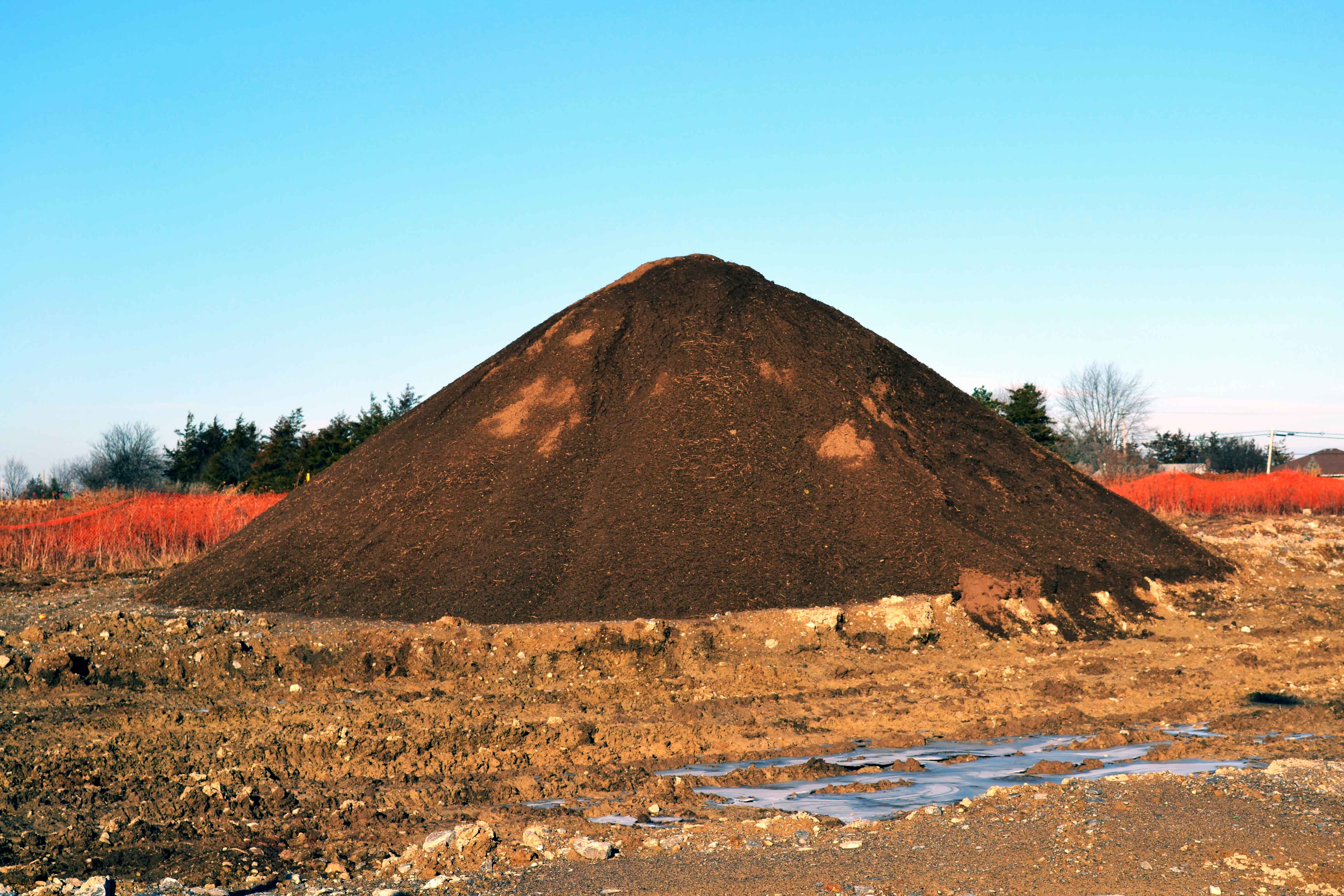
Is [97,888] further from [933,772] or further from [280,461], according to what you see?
[280,461]

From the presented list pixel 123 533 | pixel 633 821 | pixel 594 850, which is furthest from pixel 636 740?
pixel 123 533

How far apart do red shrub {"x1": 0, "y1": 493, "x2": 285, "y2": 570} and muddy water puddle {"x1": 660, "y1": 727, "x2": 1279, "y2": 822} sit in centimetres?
1359

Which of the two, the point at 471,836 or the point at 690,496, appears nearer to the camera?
the point at 471,836

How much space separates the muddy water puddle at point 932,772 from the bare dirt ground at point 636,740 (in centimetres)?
17

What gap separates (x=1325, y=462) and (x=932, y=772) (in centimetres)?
6959

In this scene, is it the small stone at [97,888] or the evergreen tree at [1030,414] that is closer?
the small stone at [97,888]

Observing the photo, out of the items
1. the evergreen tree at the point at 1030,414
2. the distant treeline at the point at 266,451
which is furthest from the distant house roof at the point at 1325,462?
the distant treeline at the point at 266,451

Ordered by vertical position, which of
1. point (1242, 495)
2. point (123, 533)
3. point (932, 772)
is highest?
point (1242, 495)

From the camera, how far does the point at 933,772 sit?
5.96 meters

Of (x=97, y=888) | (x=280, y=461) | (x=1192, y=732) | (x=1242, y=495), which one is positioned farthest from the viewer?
(x=280, y=461)

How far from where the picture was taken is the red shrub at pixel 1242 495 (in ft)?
88.0

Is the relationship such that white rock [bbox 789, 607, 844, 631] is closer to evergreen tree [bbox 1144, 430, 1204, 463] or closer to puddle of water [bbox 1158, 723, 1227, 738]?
puddle of water [bbox 1158, 723, 1227, 738]

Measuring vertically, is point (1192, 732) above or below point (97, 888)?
below

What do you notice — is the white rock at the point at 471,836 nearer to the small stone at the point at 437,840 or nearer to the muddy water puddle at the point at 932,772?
the small stone at the point at 437,840
